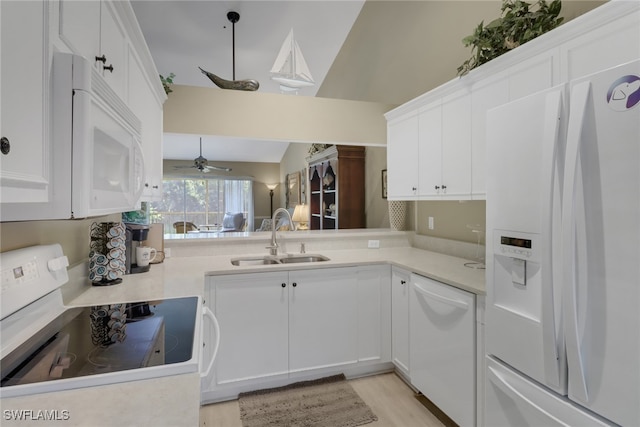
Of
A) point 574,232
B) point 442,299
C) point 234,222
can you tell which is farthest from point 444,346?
point 234,222

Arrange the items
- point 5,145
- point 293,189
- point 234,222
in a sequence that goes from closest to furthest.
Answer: point 5,145 < point 293,189 < point 234,222

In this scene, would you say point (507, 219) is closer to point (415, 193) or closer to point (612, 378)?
point (612, 378)

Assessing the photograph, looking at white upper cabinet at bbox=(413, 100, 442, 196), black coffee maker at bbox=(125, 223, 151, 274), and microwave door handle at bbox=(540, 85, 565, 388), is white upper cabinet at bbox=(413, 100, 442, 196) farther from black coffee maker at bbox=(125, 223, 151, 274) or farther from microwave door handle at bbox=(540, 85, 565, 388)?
black coffee maker at bbox=(125, 223, 151, 274)

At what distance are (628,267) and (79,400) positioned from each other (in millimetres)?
Answer: 1454

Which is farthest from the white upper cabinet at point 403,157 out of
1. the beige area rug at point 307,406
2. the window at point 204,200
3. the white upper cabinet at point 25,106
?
the window at point 204,200

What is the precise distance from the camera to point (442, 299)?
5.87 ft

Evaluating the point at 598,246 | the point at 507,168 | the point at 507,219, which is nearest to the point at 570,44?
the point at 507,168

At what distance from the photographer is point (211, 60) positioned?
14.2ft

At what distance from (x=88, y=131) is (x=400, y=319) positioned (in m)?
2.10

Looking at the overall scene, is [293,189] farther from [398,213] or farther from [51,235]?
[51,235]

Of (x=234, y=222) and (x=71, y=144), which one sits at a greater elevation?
(x=71, y=144)

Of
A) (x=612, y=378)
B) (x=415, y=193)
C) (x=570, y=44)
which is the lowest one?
(x=612, y=378)

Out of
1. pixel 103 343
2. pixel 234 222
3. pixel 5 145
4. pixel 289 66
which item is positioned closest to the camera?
pixel 5 145

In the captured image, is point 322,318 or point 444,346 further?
point 322,318
